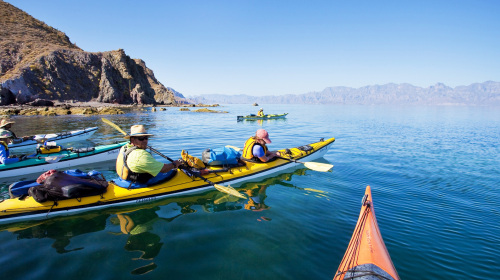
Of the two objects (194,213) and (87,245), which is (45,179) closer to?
(87,245)

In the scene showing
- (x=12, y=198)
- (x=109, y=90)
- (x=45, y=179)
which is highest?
(x=109, y=90)

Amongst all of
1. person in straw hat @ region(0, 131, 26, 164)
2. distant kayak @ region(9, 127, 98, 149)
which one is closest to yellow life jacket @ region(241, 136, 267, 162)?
person in straw hat @ region(0, 131, 26, 164)

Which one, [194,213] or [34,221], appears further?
[194,213]

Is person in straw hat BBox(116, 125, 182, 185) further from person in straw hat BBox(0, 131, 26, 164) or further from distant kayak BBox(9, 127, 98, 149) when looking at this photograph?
distant kayak BBox(9, 127, 98, 149)

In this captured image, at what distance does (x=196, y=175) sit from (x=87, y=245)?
313 cm

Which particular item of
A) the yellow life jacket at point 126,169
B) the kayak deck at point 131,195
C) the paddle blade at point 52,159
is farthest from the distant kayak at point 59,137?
the yellow life jacket at point 126,169

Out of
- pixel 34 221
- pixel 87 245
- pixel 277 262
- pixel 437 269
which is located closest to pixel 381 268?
pixel 277 262

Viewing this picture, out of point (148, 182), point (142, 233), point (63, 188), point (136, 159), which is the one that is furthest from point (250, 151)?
point (63, 188)

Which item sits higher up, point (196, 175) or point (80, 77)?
point (80, 77)

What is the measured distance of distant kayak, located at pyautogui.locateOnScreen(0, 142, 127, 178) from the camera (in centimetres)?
858

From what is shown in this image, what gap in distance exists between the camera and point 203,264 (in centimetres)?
416

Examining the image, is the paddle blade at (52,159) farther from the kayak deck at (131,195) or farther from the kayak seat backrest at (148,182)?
the kayak seat backrest at (148,182)

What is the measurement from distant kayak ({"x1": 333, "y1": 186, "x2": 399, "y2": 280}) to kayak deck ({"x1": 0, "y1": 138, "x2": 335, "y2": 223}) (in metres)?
4.64

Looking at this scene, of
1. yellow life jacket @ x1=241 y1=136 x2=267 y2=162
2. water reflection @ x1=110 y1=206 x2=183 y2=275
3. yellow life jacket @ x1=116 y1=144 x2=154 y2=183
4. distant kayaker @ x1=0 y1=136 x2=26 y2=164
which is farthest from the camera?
yellow life jacket @ x1=241 y1=136 x2=267 y2=162
